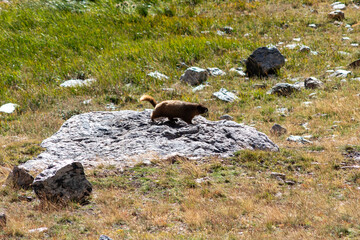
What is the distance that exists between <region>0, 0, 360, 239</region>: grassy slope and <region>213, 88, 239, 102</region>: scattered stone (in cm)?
22

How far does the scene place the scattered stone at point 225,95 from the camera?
1155cm

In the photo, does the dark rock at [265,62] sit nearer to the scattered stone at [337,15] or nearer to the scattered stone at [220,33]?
the scattered stone at [220,33]

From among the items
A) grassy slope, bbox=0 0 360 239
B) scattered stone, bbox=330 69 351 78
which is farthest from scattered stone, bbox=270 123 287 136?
scattered stone, bbox=330 69 351 78

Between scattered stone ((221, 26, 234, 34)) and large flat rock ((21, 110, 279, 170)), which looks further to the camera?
scattered stone ((221, 26, 234, 34))

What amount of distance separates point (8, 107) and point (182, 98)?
15.9 feet

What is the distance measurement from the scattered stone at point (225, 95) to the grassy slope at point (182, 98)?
219 millimetres

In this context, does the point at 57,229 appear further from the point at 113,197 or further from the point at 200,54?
the point at 200,54

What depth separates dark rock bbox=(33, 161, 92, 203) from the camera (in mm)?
5605

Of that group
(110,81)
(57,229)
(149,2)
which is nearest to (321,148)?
(57,229)

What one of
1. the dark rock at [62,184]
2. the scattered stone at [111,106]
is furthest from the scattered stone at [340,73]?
the dark rock at [62,184]

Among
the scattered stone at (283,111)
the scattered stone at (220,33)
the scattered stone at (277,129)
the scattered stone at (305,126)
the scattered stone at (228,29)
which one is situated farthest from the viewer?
the scattered stone at (228,29)

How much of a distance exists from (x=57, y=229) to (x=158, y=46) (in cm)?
1072

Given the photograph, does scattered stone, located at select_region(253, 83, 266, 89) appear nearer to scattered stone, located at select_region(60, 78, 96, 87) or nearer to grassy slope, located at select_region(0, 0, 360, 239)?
grassy slope, located at select_region(0, 0, 360, 239)

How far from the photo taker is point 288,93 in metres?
11.6
